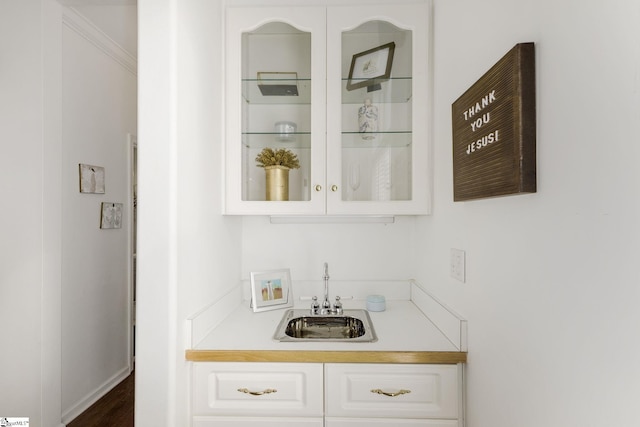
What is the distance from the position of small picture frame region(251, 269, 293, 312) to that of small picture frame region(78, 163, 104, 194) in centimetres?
147

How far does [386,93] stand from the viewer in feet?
5.27

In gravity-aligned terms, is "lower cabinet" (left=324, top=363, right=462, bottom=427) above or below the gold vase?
below

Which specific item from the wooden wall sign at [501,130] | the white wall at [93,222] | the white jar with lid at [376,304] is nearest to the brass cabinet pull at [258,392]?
the white jar with lid at [376,304]

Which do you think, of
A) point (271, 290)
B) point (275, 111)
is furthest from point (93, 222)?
point (275, 111)

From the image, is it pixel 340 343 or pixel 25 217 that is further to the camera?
pixel 25 217

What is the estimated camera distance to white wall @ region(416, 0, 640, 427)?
0.56 m

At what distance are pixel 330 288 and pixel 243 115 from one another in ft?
3.34

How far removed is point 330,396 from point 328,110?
1189 millimetres

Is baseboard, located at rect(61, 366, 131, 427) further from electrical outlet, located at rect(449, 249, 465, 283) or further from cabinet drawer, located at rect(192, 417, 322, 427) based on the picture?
electrical outlet, located at rect(449, 249, 465, 283)

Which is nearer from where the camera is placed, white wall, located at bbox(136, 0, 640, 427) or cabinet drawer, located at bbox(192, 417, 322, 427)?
white wall, located at bbox(136, 0, 640, 427)

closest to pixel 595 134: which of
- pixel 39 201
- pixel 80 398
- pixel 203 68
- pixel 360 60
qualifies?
pixel 360 60

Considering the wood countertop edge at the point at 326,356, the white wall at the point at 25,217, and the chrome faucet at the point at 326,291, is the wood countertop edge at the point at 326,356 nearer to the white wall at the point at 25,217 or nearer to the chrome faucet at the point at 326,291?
the chrome faucet at the point at 326,291

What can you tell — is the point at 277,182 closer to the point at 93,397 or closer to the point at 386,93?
the point at 386,93

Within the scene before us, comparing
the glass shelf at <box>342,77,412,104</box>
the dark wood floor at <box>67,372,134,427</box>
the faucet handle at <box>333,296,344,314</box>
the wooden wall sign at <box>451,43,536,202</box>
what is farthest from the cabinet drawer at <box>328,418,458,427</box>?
the dark wood floor at <box>67,372,134,427</box>
